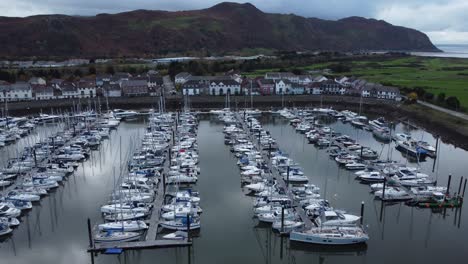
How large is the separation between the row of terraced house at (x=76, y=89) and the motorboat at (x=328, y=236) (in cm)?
5034

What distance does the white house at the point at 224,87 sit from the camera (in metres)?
68.8

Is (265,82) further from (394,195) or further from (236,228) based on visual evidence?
(236,228)

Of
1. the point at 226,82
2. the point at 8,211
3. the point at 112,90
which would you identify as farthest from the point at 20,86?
the point at 8,211

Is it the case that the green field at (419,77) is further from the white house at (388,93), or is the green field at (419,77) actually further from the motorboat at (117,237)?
the motorboat at (117,237)

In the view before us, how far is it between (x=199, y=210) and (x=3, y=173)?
17.5 metres

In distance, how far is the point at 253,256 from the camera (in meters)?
21.2

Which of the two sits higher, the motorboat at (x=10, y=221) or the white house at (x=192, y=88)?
the white house at (x=192, y=88)

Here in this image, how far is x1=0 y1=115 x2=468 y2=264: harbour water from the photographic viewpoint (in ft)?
69.2

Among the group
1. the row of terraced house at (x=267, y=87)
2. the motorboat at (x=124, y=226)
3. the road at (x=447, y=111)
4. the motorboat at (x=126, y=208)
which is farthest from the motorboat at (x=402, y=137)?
the motorboat at (x=124, y=226)

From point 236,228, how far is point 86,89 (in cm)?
5095

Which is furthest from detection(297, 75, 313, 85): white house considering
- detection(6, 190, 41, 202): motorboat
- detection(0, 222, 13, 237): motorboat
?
detection(0, 222, 13, 237): motorboat

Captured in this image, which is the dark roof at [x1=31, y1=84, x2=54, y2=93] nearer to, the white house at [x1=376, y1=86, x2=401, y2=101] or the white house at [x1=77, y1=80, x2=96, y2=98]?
the white house at [x1=77, y1=80, x2=96, y2=98]

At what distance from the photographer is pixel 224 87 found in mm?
69125

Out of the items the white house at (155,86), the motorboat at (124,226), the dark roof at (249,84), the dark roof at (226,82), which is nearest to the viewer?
the motorboat at (124,226)
